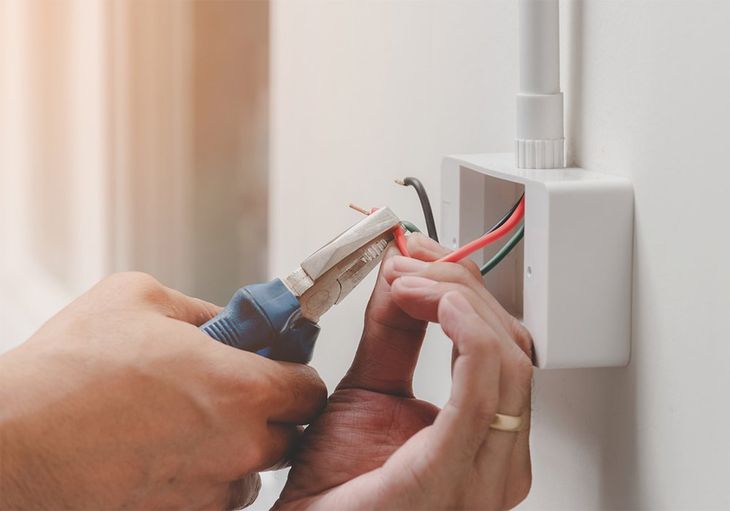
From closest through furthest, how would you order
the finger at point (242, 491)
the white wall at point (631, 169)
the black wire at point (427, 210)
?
the white wall at point (631, 169) < the finger at point (242, 491) < the black wire at point (427, 210)

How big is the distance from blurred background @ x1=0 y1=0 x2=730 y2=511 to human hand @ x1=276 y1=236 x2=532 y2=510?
2.6 inches

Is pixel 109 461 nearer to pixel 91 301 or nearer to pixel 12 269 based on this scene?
pixel 91 301

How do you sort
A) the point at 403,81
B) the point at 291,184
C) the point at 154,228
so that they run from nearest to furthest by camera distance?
the point at 403,81, the point at 291,184, the point at 154,228

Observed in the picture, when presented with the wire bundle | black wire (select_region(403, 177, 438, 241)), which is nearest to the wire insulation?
the wire bundle

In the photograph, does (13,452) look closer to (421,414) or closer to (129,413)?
(129,413)

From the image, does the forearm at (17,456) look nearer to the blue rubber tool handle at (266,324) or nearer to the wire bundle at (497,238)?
the blue rubber tool handle at (266,324)

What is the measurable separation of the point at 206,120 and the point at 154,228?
21cm

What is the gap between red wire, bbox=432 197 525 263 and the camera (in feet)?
1.46

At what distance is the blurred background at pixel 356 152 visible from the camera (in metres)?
0.37

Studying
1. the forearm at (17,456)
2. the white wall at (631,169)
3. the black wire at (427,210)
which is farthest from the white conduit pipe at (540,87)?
the forearm at (17,456)

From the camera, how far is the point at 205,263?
1595mm

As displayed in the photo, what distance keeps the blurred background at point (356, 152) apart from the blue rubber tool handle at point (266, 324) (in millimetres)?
148

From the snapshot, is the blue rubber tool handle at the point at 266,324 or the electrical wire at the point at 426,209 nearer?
the blue rubber tool handle at the point at 266,324

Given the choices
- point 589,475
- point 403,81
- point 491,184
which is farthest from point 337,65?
point 589,475
